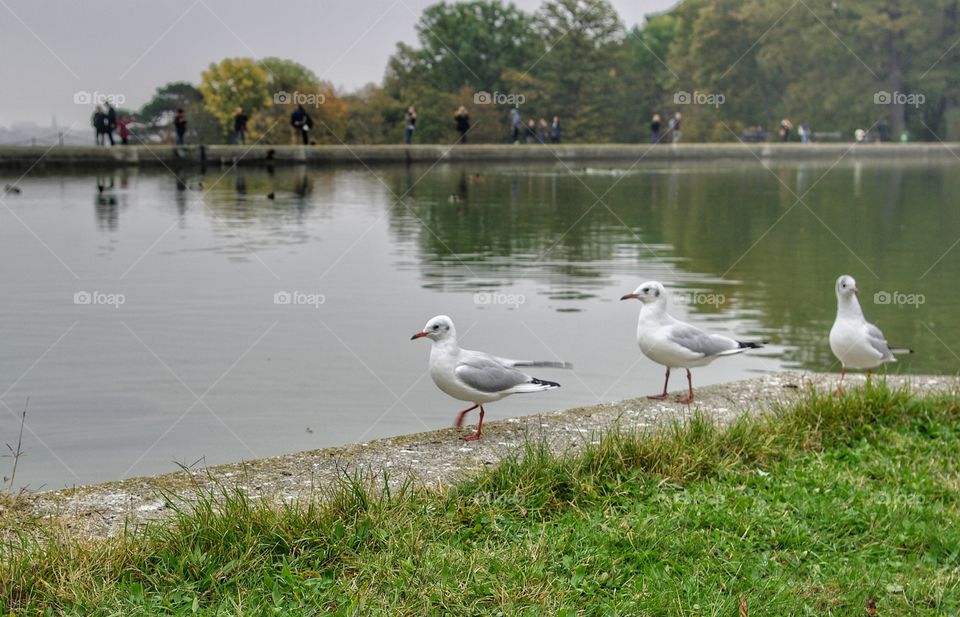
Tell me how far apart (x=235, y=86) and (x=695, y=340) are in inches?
2210

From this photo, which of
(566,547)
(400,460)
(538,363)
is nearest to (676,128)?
(538,363)

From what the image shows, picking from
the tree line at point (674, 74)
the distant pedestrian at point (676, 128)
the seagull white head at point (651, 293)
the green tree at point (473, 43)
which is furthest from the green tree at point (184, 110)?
the seagull white head at point (651, 293)

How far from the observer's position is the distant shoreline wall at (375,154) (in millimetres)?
33906

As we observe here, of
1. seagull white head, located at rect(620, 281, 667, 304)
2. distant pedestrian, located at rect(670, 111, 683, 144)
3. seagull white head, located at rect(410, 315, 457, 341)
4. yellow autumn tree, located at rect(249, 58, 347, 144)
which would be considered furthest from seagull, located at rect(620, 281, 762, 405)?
yellow autumn tree, located at rect(249, 58, 347, 144)

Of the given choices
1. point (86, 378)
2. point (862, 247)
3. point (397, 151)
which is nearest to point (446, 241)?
point (862, 247)

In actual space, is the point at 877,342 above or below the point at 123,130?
below

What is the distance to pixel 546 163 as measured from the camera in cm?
4138

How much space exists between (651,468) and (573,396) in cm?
278

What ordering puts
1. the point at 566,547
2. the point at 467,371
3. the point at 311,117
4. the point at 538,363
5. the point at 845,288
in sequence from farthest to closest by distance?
1. the point at 311,117
2. the point at 845,288
3. the point at 538,363
4. the point at 467,371
5. the point at 566,547

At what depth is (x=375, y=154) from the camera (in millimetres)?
37469

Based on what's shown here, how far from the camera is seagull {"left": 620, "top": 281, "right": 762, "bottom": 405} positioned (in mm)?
7383

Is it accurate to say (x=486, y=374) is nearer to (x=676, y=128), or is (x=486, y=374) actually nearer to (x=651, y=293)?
(x=651, y=293)

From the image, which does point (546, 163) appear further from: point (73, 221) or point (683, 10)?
point (683, 10)

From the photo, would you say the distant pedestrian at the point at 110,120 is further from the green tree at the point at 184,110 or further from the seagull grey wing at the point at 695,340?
the seagull grey wing at the point at 695,340
